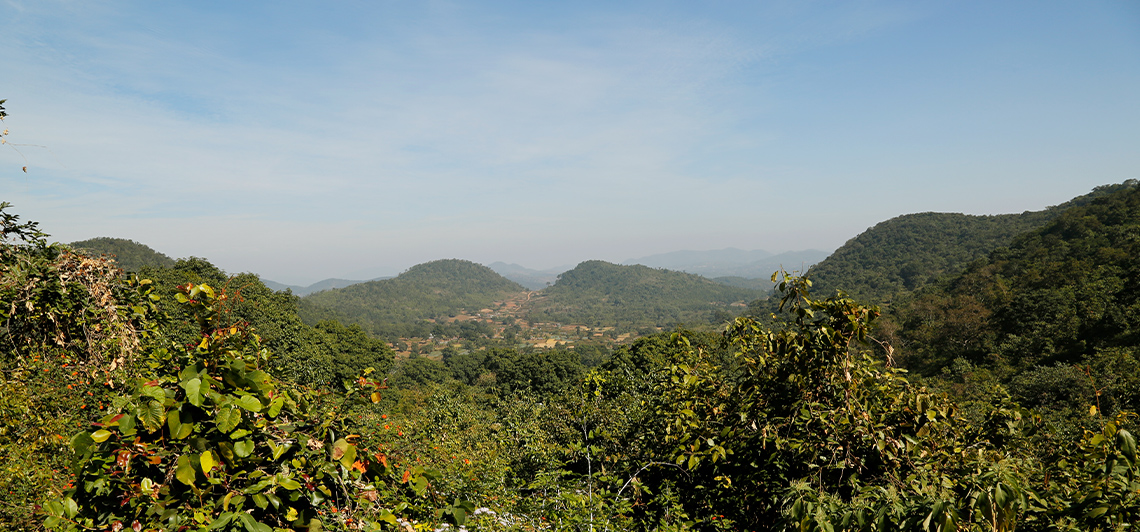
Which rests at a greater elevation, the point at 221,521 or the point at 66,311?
the point at 66,311

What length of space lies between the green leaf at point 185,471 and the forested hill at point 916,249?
8879cm

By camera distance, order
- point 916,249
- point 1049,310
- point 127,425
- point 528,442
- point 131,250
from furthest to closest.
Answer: point 916,249 < point 131,250 < point 1049,310 < point 528,442 < point 127,425

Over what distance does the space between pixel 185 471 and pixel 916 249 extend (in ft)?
429

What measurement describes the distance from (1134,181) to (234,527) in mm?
142661

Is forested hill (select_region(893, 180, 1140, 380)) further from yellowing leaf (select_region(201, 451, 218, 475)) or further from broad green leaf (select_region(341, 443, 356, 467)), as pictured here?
yellowing leaf (select_region(201, 451, 218, 475))

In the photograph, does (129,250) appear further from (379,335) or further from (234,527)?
(234,527)

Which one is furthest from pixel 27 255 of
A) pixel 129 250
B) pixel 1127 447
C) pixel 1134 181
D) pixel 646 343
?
pixel 1134 181

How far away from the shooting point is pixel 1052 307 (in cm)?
3219

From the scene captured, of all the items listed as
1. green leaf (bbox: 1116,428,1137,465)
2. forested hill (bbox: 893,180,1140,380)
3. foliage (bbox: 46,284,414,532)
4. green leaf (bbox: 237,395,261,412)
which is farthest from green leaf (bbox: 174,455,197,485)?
forested hill (bbox: 893,180,1140,380)

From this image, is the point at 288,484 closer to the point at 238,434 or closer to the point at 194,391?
the point at 238,434

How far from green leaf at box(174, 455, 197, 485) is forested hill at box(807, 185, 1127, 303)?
88786mm

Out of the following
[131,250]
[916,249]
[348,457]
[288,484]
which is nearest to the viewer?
[288,484]

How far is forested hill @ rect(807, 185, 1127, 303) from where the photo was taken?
89000 millimetres

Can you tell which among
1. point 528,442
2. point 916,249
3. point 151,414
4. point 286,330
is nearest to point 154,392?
point 151,414
